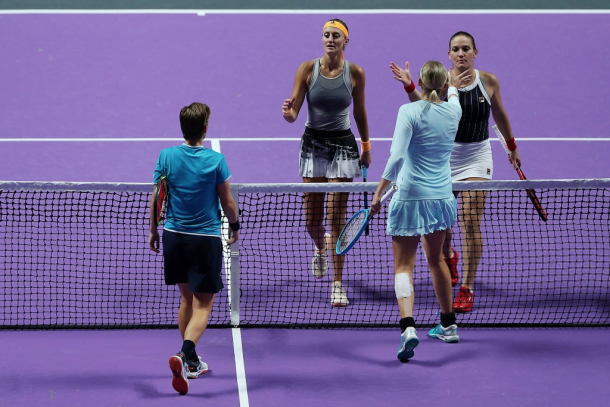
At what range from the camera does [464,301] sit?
303 inches

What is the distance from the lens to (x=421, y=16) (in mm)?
15695

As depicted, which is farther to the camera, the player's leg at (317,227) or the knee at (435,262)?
the player's leg at (317,227)

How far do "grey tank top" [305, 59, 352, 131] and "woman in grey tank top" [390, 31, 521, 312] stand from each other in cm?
88

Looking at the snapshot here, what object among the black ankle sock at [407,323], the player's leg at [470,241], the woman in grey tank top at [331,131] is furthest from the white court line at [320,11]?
the black ankle sock at [407,323]

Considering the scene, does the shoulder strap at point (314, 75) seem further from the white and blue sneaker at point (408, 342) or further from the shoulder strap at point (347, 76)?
the white and blue sneaker at point (408, 342)

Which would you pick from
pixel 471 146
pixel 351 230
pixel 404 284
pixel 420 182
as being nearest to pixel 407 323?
pixel 404 284

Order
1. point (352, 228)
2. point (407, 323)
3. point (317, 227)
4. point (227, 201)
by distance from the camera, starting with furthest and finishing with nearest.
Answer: point (317, 227) < point (352, 228) < point (407, 323) < point (227, 201)

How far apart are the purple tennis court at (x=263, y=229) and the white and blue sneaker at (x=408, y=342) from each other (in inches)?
5.4

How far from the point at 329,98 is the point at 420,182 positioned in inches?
61.3

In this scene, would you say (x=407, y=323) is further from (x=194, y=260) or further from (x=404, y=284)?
(x=194, y=260)

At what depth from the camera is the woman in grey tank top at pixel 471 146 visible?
760 cm

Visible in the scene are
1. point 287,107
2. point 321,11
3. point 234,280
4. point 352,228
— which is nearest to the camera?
point 352,228

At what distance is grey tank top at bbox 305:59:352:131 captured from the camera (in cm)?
773

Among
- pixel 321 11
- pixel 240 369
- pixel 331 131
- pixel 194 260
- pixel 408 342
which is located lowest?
pixel 240 369
